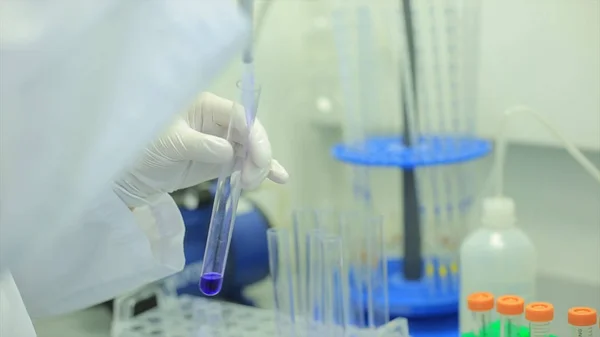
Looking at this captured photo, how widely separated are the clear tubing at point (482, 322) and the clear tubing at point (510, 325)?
0.10ft

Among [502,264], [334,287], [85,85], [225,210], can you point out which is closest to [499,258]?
[502,264]

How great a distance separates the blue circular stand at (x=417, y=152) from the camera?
124 centimetres

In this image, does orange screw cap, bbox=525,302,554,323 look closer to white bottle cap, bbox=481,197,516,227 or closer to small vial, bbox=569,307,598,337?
small vial, bbox=569,307,598,337

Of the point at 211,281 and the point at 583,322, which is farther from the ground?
the point at 211,281

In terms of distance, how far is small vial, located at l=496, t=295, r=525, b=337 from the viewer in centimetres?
96

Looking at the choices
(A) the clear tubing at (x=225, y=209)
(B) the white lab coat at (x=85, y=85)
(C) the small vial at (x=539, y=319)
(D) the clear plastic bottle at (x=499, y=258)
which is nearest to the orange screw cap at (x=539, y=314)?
(C) the small vial at (x=539, y=319)

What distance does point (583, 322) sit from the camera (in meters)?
Answer: 0.94

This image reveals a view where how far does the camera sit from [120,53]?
0.57 metres

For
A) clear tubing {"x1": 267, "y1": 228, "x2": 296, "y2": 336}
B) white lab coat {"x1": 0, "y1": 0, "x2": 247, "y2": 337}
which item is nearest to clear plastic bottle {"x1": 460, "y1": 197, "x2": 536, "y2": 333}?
clear tubing {"x1": 267, "y1": 228, "x2": 296, "y2": 336}

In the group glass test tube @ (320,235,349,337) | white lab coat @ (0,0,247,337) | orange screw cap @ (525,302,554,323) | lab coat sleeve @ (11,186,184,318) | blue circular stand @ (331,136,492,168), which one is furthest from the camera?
blue circular stand @ (331,136,492,168)

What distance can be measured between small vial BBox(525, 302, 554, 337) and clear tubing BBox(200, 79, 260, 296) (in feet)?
1.33

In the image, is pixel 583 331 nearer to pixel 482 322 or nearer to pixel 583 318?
pixel 583 318

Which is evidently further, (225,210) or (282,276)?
(282,276)

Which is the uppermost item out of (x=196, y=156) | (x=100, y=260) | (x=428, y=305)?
(x=196, y=156)
